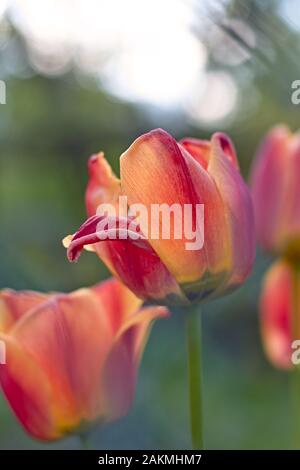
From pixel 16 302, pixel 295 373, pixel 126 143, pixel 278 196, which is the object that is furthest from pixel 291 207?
pixel 126 143

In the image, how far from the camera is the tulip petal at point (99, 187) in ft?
1.04

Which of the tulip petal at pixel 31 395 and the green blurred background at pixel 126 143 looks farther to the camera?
the green blurred background at pixel 126 143

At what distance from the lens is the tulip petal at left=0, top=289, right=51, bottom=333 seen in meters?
0.35

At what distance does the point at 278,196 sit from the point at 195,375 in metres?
0.26

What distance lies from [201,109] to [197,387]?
3.77 feet

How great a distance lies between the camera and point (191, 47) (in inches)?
35.6

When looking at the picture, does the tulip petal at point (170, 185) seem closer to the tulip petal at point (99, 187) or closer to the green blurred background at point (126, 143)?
the tulip petal at point (99, 187)

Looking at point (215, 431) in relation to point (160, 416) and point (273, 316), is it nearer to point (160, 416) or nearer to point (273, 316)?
point (160, 416)

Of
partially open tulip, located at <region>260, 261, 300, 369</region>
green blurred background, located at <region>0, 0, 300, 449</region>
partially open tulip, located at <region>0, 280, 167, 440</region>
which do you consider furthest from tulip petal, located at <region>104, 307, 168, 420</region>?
green blurred background, located at <region>0, 0, 300, 449</region>

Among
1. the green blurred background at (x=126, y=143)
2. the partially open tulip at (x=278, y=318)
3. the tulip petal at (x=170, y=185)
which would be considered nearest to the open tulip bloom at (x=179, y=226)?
the tulip petal at (x=170, y=185)

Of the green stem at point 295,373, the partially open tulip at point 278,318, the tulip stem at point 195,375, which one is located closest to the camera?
the tulip stem at point 195,375

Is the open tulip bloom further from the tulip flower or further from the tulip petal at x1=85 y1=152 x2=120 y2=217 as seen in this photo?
the tulip flower

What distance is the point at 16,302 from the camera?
0.35 m
